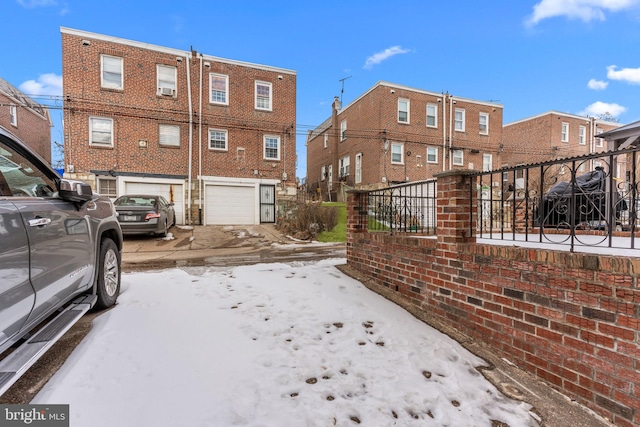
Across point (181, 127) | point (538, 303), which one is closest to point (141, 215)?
point (181, 127)

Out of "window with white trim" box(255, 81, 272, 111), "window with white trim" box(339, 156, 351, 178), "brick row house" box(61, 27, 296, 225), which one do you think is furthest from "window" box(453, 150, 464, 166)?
"window with white trim" box(255, 81, 272, 111)

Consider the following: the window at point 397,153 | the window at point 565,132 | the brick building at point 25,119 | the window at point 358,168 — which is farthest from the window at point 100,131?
the window at point 565,132

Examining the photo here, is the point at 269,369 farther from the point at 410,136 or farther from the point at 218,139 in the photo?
the point at 410,136

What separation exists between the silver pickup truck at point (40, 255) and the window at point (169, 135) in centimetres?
1219

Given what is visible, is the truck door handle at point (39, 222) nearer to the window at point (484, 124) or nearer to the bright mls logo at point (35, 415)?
the bright mls logo at point (35, 415)

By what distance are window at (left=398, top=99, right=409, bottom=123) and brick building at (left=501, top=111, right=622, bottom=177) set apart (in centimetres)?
839

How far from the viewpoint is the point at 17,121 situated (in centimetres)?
1730

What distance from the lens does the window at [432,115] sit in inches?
762

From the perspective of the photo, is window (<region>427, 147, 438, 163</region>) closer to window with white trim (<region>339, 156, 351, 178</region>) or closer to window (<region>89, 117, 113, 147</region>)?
window with white trim (<region>339, 156, 351, 178</region>)

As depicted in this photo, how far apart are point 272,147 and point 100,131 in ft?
24.7

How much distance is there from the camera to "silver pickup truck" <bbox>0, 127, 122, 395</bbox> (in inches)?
66.9

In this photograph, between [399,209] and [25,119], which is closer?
[399,209]

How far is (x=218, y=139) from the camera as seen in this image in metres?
15.0

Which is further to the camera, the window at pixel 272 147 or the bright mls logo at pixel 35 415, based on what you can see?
the window at pixel 272 147
